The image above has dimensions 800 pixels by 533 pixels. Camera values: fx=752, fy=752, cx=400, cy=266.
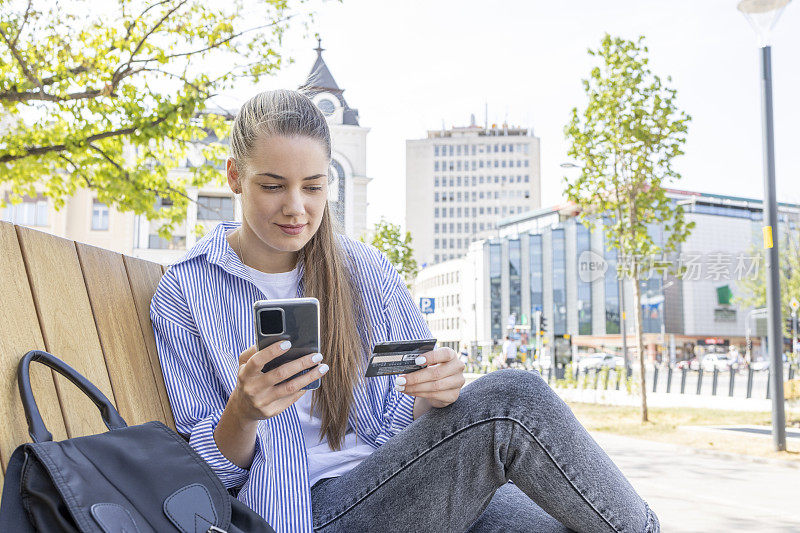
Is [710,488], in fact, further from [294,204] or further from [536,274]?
[536,274]

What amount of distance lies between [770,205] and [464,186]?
4636 inches

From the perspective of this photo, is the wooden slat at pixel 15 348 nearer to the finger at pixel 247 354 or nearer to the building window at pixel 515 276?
the finger at pixel 247 354

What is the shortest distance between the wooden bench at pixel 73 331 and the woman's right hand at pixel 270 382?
442 millimetres

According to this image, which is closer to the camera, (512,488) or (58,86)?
(512,488)

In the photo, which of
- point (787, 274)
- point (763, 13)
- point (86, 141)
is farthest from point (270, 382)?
point (787, 274)

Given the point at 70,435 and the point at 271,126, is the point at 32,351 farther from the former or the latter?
the point at 271,126

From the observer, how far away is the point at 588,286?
78.2 meters

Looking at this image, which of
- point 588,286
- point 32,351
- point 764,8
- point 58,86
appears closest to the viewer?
point 32,351

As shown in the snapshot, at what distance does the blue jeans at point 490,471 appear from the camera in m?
1.88

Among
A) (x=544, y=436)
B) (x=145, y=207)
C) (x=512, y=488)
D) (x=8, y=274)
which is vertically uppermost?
(x=145, y=207)

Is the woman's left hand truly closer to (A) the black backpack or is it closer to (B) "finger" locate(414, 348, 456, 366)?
(B) "finger" locate(414, 348, 456, 366)

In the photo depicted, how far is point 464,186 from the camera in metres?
127

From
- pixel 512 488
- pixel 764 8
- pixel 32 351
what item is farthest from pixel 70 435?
pixel 764 8

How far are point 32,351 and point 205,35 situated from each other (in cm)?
796
